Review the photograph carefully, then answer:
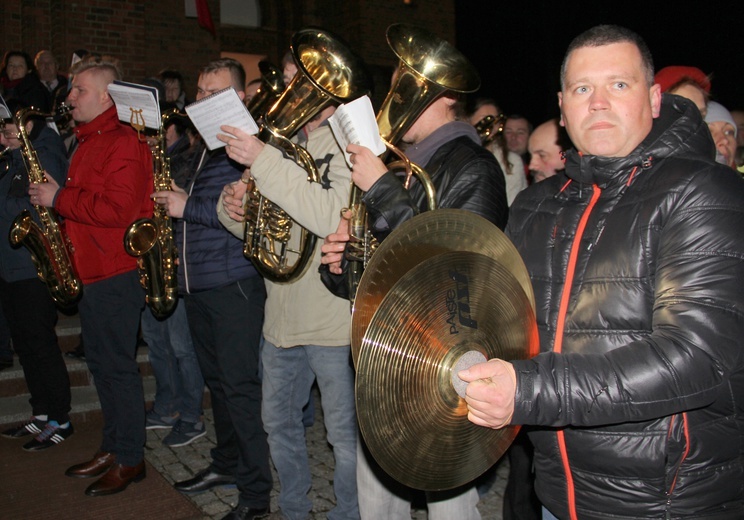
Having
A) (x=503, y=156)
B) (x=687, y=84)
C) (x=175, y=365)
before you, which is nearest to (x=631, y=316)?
(x=687, y=84)

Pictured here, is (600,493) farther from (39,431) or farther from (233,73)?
(39,431)

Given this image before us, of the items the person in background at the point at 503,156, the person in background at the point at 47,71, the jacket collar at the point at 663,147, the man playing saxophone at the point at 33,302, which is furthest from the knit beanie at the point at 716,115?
the person in background at the point at 47,71

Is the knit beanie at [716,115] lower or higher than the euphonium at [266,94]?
lower

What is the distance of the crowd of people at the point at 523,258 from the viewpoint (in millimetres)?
1470

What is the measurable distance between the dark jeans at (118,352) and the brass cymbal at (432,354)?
285 cm

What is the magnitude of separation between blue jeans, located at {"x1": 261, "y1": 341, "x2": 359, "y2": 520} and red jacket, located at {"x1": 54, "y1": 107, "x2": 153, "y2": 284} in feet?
4.22

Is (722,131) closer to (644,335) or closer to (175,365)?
(644,335)

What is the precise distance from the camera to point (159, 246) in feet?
13.1

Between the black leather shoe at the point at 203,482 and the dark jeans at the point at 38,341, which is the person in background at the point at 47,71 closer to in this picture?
the dark jeans at the point at 38,341

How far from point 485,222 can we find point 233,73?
2.70m

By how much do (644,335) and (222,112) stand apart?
2.12m

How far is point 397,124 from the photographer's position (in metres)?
2.69

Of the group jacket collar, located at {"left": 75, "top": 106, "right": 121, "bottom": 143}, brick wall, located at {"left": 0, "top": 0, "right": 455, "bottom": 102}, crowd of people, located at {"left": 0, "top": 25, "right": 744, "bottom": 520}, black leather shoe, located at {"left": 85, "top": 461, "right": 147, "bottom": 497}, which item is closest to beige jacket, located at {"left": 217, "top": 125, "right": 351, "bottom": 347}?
crowd of people, located at {"left": 0, "top": 25, "right": 744, "bottom": 520}

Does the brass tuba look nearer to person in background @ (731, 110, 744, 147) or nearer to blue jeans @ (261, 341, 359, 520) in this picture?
blue jeans @ (261, 341, 359, 520)
